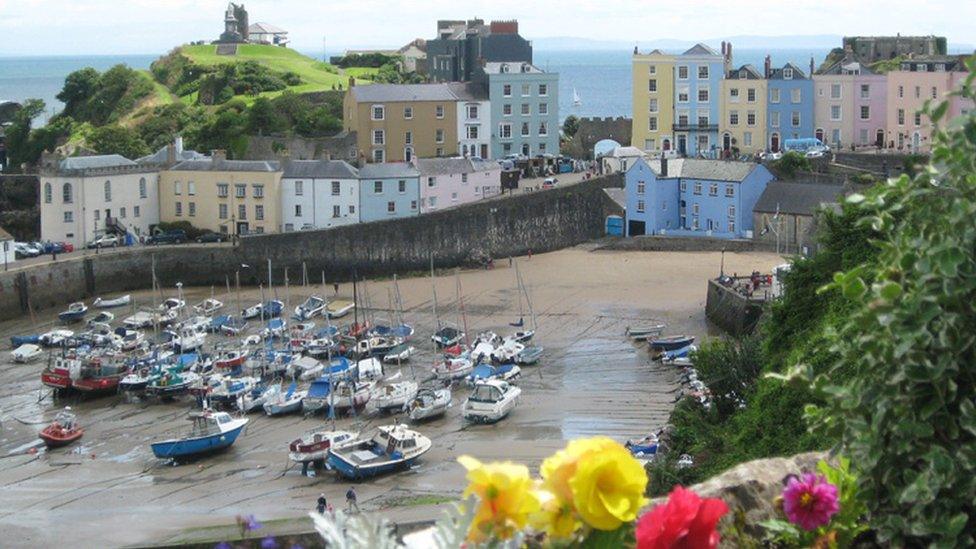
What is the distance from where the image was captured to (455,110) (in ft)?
192

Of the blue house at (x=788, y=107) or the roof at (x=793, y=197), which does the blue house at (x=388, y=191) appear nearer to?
the roof at (x=793, y=197)

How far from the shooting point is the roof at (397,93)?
56656 millimetres

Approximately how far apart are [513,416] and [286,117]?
109 feet

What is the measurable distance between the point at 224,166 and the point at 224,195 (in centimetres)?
108

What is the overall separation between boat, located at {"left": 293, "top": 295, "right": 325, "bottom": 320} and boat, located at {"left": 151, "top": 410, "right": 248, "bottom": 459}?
1210cm

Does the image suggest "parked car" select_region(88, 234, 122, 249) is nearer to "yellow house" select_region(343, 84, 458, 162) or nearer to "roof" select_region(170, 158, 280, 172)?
"roof" select_region(170, 158, 280, 172)

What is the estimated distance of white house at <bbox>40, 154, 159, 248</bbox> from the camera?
1918 inches

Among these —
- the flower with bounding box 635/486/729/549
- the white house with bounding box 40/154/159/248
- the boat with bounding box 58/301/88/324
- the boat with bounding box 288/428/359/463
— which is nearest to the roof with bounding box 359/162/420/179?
the white house with bounding box 40/154/159/248

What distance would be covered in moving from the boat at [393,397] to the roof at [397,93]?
27.1 m

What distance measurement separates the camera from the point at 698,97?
195 feet

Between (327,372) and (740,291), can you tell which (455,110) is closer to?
(740,291)

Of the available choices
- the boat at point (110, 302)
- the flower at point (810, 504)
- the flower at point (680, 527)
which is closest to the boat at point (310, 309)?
the boat at point (110, 302)

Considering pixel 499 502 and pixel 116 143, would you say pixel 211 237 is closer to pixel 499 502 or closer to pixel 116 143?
pixel 116 143

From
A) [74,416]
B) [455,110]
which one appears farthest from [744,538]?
[455,110]
